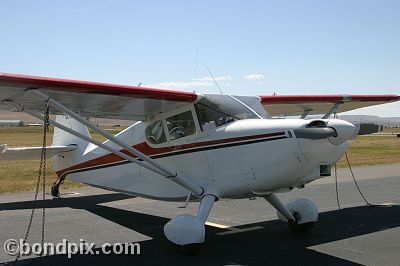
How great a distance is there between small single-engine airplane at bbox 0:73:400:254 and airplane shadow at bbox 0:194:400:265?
349 millimetres

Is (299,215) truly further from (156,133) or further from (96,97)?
(96,97)

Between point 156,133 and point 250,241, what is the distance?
2467 millimetres

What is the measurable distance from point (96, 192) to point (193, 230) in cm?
723

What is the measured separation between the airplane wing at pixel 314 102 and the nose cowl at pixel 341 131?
11.2 feet

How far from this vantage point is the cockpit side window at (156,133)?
794 cm

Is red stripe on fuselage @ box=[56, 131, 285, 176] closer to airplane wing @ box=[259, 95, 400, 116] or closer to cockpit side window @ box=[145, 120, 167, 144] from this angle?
cockpit side window @ box=[145, 120, 167, 144]

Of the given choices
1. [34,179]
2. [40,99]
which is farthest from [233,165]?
[34,179]

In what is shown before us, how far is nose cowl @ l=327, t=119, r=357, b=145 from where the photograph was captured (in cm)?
584

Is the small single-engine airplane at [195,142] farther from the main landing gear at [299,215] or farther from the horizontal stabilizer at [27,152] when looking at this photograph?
the horizontal stabilizer at [27,152]

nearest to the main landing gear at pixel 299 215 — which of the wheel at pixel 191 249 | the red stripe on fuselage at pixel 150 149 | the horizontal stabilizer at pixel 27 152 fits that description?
the red stripe on fuselage at pixel 150 149

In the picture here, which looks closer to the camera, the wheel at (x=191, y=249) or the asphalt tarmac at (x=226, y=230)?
the asphalt tarmac at (x=226, y=230)

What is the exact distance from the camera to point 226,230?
26.2 feet
